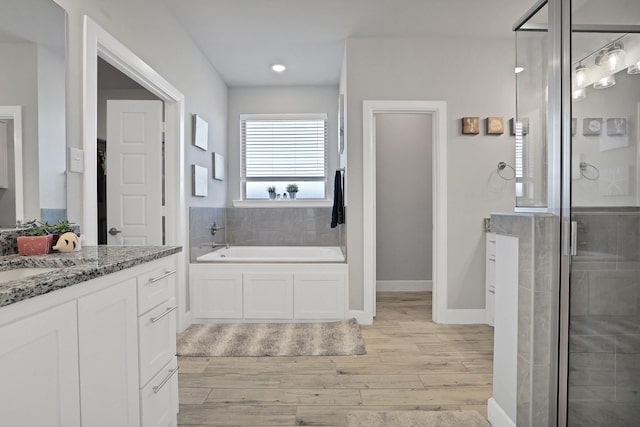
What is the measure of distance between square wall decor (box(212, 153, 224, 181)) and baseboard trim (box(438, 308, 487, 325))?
282cm

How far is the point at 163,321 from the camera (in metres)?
1.66

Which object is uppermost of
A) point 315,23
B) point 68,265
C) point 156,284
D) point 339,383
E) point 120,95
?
point 315,23

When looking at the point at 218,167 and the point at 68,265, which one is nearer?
A: the point at 68,265

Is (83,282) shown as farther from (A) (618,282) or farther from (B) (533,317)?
(A) (618,282)

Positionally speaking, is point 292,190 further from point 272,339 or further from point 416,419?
point 416,419

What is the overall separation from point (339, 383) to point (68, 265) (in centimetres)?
166

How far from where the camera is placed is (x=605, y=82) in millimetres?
1378

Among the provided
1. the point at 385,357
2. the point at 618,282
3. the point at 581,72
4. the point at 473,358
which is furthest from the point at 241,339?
the point at 581,72

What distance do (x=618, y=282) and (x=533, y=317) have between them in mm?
336

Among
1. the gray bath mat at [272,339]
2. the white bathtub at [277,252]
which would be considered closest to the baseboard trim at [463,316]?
the gray bath mat at [272,339]

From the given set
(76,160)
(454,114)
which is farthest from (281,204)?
(76,160)

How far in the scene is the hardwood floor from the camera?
202 cm

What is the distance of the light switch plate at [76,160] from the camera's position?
187cm

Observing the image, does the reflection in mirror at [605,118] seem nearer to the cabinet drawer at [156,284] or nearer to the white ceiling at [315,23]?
the cabinet drawer at [156,284]
